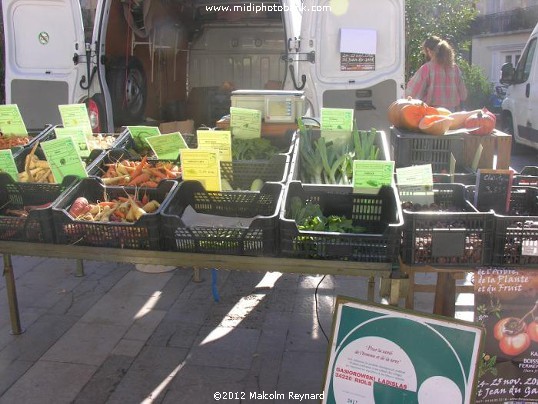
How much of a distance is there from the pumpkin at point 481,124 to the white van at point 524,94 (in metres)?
5.67

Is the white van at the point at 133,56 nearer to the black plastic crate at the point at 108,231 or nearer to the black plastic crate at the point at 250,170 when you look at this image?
the black plastic crate at the point at 250,170

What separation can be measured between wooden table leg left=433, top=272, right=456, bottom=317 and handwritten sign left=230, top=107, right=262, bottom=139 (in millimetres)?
1551

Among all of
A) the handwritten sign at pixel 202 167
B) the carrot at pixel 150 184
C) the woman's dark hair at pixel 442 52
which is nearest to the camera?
the handwritten sign at pixel 202 167

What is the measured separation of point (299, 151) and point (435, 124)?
77cm

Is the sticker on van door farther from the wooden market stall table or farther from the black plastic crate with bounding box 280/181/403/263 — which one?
the black plastic crate with bounding box 280/181/403/263

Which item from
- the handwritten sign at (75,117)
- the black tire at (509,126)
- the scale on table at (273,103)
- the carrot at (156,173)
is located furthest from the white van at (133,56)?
the black tire at (509,126)

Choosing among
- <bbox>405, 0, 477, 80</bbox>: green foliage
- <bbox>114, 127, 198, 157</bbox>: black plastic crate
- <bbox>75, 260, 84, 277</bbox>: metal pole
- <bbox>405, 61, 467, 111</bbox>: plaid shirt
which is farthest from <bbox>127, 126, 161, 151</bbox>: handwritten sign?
<bbox>405, 0, 477, 80</bbox>: green foliage

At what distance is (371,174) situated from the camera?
2467 mm

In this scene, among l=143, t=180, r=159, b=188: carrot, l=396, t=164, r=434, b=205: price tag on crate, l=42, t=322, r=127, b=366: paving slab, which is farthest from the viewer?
l=42, t=322, r=127, b=366: paving slab

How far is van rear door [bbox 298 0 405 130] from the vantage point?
429cm

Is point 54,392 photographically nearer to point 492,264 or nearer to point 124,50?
point 492,264

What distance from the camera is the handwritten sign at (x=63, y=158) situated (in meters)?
2.76

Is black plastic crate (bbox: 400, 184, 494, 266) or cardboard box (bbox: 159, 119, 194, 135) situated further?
cardboard box (bbox: 159, 119, 194, 135)

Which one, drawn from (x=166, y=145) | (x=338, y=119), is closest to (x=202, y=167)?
(x=166, y=145)
